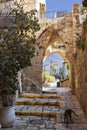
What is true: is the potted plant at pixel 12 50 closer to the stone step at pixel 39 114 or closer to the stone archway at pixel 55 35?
the stone step at pixel 39 114

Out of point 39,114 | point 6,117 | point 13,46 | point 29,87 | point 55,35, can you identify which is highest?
point 13,46

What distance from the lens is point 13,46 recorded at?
7.52m

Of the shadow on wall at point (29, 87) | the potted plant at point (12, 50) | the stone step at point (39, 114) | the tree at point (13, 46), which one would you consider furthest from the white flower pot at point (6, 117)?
the shadow on wall at point (29, 87)

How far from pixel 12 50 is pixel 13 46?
114 mm

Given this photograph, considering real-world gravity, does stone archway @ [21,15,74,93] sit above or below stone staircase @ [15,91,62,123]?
above

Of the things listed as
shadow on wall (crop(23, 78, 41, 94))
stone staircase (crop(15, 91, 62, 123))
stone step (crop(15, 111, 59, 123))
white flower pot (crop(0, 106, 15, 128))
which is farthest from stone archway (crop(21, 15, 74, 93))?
white flower pot (crop(0, 106, 15, 128))

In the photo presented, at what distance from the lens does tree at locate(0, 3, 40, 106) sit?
23.7ft

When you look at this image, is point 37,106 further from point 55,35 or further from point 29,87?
point 55,35

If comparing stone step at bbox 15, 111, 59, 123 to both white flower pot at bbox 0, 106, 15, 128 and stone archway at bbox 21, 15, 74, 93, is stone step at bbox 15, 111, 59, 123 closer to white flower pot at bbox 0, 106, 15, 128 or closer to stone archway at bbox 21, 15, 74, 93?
white flower pot at bbox 0, 106, 15, 128

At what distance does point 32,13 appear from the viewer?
8242 millimetres

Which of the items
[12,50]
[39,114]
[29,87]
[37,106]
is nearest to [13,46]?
[12,50]

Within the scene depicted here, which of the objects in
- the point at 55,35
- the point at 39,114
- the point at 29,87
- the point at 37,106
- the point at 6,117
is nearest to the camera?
the point at 6,117

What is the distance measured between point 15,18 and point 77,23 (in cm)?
1288

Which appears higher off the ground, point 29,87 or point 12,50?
point 12,50
